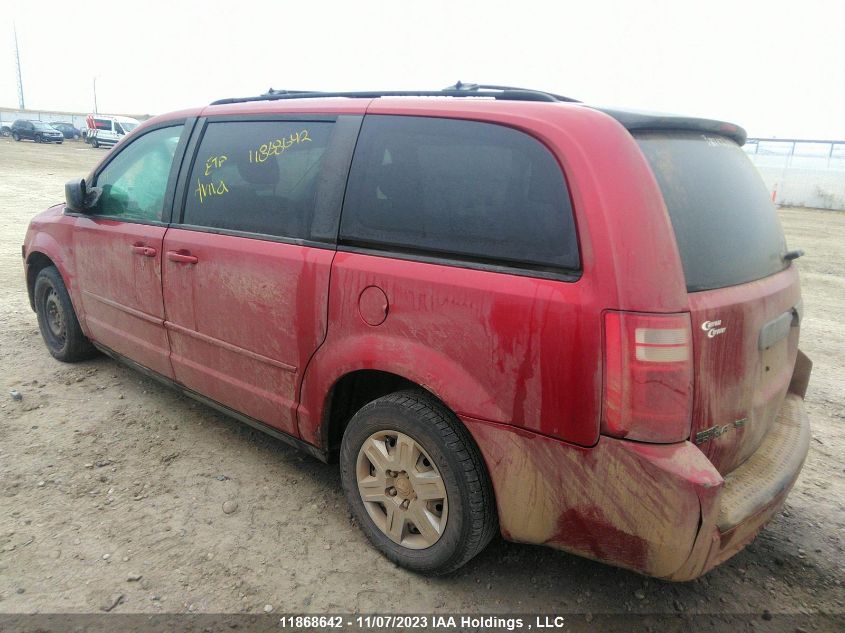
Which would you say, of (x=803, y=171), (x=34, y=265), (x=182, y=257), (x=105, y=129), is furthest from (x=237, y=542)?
(x=105, y=129)

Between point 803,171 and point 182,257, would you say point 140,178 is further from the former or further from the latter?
point 803,171

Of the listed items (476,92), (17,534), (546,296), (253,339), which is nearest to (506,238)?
(546,296)

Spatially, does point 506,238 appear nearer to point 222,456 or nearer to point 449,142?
point 449,142

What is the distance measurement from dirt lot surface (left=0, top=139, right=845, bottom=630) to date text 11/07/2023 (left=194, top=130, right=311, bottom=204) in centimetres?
139

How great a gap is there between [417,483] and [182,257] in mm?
1698

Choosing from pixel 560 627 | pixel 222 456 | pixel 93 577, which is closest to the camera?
pixel 560 627

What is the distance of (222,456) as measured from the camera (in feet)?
10.7

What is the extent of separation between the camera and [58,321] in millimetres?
4398

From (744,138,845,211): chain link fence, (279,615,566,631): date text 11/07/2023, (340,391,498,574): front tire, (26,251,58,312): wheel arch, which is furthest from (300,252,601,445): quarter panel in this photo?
(744,138,845,211): chain link fence

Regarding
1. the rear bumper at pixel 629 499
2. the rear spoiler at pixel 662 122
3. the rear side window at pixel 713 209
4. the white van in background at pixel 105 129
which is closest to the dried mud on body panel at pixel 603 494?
the rear bumper at pixel 629 499

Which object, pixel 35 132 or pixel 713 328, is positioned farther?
pixel 35 132

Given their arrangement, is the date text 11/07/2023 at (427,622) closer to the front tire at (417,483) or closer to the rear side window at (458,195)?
the front tire at (417,483)

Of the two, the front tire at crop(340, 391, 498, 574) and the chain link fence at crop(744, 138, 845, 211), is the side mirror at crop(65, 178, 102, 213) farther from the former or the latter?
the chain link fence at crop(744, 138, 845, 211)

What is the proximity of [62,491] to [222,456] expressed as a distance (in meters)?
0.75
